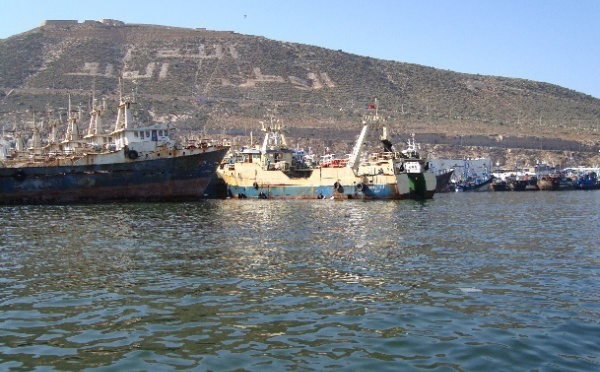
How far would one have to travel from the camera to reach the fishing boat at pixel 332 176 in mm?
49562

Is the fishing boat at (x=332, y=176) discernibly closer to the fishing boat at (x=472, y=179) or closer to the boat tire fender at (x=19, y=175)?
the boat tire fender at (x=19, y=175)

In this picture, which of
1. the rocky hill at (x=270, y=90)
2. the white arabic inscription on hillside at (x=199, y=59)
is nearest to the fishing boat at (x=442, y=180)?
the rocky hill at (x=270, y=90)

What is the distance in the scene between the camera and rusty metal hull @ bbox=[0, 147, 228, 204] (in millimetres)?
43781

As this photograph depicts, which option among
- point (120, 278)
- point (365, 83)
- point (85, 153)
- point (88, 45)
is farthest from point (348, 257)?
point (88, 45)

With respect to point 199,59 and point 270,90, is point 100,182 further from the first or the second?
point 199,59

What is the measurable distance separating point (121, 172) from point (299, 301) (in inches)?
1341

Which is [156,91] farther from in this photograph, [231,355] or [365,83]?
Result: [231,355]

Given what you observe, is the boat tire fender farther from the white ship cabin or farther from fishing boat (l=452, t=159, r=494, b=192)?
fishing boat (l=452, t=159, r=494, b=192)

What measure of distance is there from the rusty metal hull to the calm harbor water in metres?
19.8

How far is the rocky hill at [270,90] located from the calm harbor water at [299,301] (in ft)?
270

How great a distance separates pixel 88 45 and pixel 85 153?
10627 cm

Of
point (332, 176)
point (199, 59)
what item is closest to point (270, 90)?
point (199, 59)

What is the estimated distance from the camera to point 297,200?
5247cm

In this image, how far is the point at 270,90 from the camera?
12950cm
